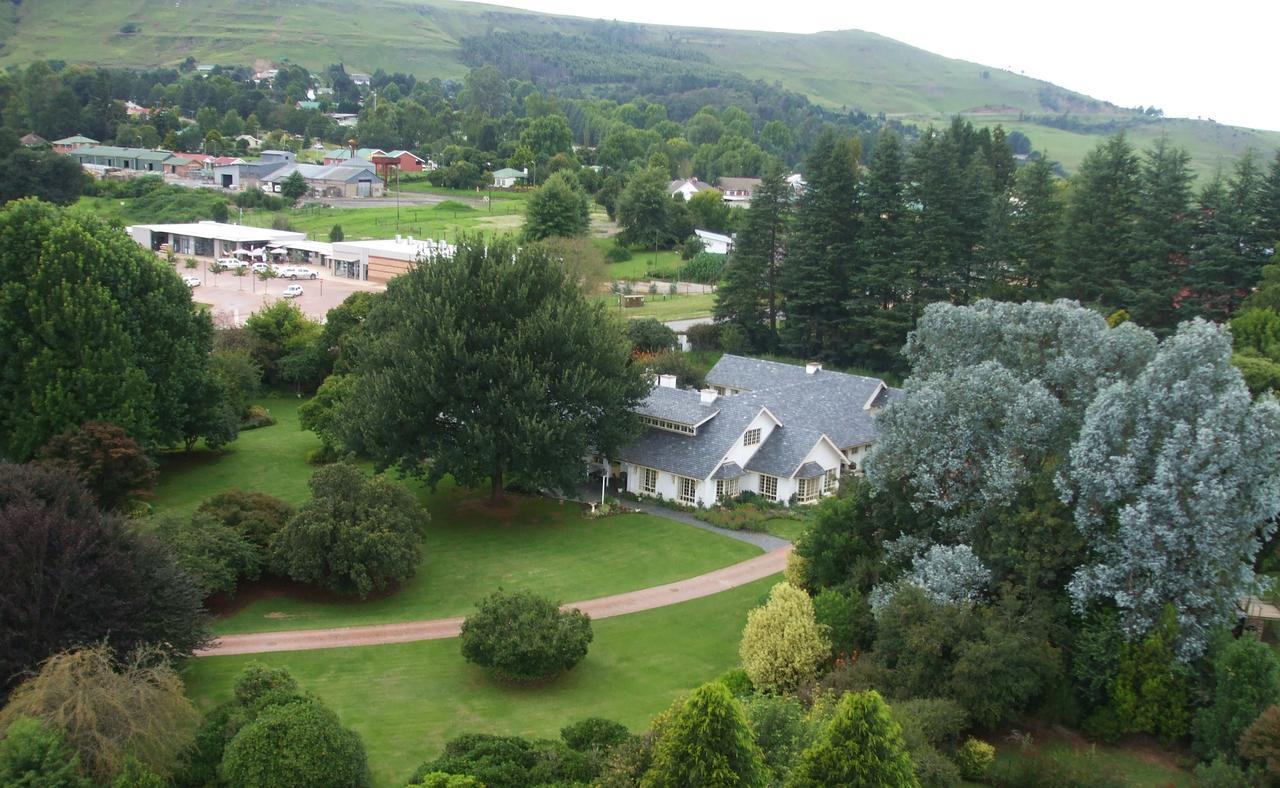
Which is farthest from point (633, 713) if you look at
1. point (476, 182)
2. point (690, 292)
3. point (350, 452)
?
point (476, 182)

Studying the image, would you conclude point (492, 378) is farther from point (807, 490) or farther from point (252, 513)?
point (807, 490)

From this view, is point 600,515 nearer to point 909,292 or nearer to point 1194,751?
point 1194,751

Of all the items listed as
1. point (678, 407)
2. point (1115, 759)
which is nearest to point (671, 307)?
point (678, 407)

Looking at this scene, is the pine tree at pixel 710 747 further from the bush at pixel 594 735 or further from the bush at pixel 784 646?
the bush at pixel 784 646

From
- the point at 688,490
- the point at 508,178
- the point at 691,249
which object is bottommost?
the point at 688,490

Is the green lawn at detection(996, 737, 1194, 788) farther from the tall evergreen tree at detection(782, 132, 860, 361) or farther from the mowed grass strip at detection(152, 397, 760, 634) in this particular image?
the tall evergreen tree at detection(782, 132, 860, 361)
